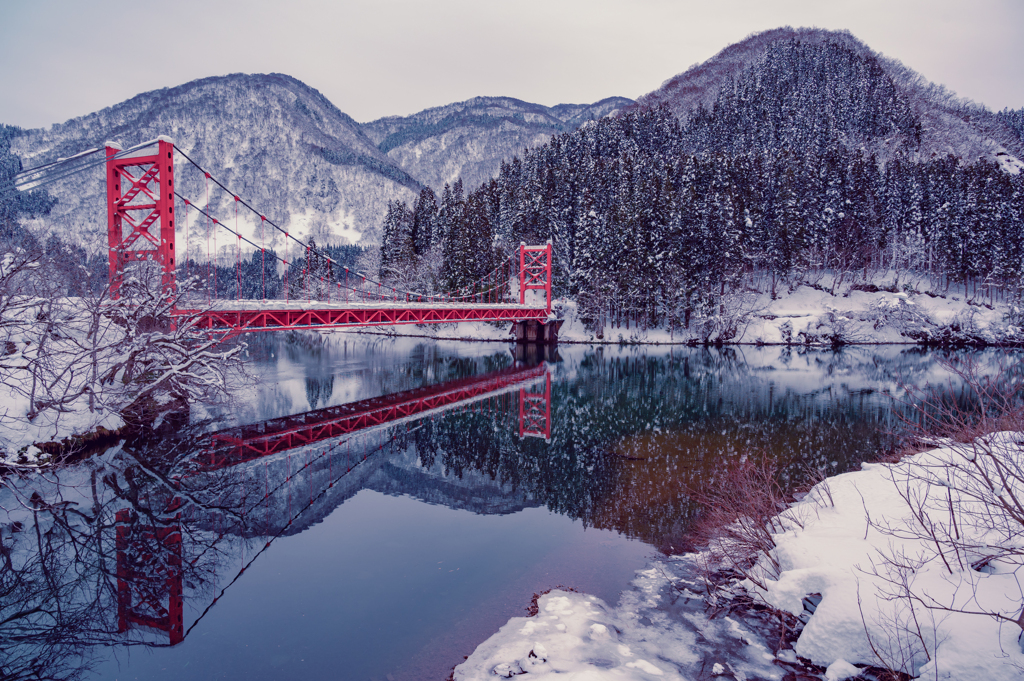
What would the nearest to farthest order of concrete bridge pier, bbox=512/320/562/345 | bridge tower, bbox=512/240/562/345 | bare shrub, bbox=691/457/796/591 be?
1. bare shrub, bbox=691/457/796/591
2. bridge tower, bbox=512/240/562/345
3. concrete bridge pier, bbox=512/320/562/345

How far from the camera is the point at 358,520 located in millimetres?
10680

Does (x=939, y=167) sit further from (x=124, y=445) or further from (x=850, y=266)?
(x=124, y=445)

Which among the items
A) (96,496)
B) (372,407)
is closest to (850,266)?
(372,407)

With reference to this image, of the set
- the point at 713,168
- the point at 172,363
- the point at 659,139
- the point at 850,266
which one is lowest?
the point at 172,363

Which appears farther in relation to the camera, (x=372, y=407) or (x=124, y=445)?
(x=372, y=407)

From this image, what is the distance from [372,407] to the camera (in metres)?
21.1

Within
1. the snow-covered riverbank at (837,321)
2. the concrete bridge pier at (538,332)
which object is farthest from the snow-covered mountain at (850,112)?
the concrete bridge pier at (538,332)

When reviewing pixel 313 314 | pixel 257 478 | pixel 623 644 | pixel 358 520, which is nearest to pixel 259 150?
pixel 313 314

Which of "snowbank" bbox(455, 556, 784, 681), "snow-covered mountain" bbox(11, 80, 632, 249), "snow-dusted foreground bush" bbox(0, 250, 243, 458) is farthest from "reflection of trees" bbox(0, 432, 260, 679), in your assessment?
"snow-covered mountain" bbox(11, 80, 632, 249)

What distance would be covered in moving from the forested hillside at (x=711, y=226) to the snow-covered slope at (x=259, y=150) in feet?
342

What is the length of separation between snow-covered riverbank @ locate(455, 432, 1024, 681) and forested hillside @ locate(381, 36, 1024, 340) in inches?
1516

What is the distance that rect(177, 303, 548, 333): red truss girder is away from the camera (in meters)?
20.2

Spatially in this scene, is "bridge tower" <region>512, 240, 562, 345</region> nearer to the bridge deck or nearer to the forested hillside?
the forested hillside

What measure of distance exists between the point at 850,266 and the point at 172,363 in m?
52.2
